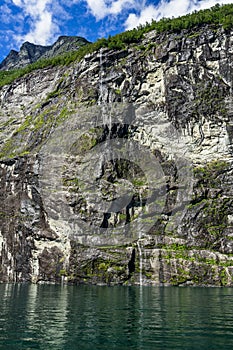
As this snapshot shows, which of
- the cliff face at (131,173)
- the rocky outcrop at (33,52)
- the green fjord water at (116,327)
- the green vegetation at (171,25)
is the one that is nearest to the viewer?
the green fjord water at (116,327)

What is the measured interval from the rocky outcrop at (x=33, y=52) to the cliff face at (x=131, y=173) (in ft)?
256

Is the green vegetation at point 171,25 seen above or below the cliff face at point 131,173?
above

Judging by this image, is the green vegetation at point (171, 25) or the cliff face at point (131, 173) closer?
the cliff face at point (131, 173)

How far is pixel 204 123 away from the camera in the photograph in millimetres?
59562

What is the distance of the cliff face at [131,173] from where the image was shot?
4978 cm

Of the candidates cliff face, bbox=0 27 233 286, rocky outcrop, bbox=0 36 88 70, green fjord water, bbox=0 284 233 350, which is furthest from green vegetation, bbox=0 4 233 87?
rocky outcrop, bbox=0 36 88 70

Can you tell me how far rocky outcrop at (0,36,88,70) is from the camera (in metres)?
142

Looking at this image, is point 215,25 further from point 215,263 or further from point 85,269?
point 85,269

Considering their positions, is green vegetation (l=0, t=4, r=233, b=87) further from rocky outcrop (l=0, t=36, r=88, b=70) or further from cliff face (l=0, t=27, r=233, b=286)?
rocky outcrop (l=0, t=36, r=88, b=70)

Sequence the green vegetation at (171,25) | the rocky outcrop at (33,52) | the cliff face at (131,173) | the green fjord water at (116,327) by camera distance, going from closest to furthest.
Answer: the green fjord water at (116,327) < the cliff face at (131,173) < the green vegetation at (171,25) < the rocky outcrop at (33,52)

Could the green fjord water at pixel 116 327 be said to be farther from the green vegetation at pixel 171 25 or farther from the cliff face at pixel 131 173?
the green vegetation at pixel 171 25

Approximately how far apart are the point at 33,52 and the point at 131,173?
4726 inches

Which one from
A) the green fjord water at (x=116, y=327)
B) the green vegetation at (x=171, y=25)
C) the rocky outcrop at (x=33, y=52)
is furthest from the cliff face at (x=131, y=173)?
the rocky outcrop at (x=33, y=52)

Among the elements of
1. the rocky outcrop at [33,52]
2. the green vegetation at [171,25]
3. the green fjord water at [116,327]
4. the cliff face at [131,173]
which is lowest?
the green fjord water at [116,327]
